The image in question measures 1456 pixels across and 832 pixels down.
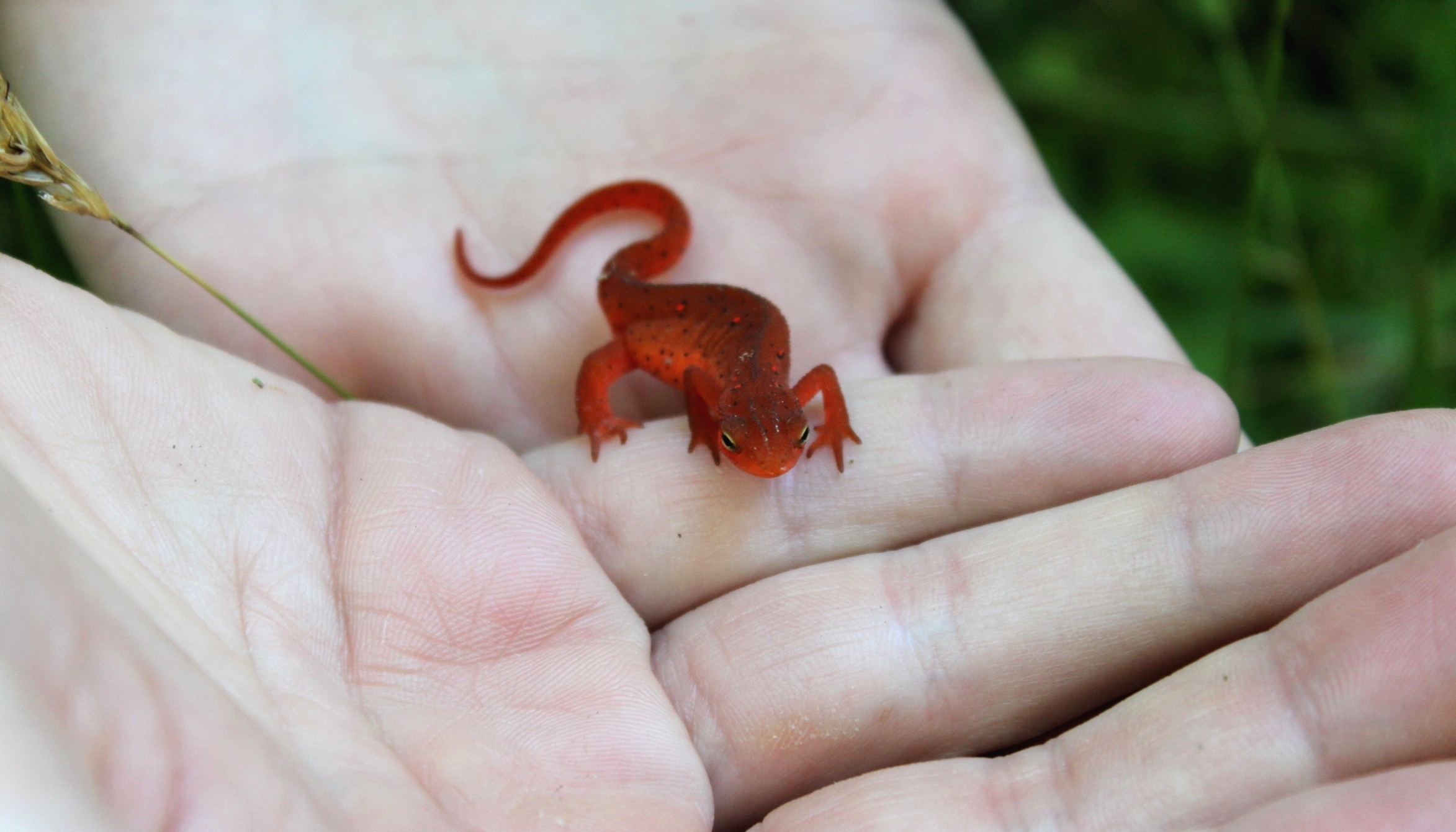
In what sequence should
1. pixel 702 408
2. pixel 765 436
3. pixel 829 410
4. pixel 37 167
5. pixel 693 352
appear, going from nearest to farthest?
pixel 37 167 < pixel 765 436 < pixel 829 410 < pixel 702 408 < pixel 693 352

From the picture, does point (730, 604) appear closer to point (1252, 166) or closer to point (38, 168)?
point (38, 168)

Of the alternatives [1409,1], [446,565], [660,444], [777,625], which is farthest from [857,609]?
[1409,1]

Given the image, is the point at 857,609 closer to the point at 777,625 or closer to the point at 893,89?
the point at 777,625

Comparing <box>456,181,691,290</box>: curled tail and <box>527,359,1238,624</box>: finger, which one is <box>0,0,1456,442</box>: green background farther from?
<box>456,181,691,290</box>: curled tail

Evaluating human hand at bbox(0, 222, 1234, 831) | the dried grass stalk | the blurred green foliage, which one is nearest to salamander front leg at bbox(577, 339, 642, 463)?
human hand at bbox(0, 222, 1234, 831)

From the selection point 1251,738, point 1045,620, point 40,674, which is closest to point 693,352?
point 1045,620

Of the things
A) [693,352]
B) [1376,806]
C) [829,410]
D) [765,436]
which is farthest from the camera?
[693,352]
